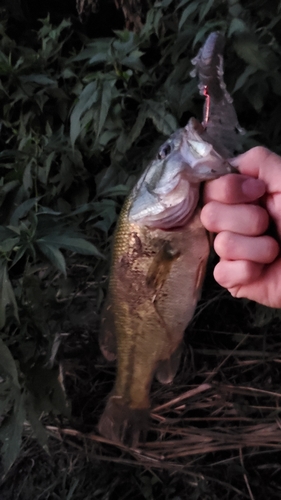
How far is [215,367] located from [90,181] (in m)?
0.79

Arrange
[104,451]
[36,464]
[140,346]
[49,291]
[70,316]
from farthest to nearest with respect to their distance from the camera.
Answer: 1. [36,464]
2. [104,451]
3. [70,316]
4. [49,291]
5. [140,346]

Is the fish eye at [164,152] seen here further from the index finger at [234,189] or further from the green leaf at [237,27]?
the green leaf at [237,27]

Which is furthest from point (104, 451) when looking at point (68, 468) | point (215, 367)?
point (215, 367)

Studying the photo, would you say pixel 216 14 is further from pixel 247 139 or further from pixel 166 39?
pixel 247 139

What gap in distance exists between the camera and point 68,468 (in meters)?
1.74

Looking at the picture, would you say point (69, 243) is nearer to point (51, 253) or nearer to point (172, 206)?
point (51, 253)

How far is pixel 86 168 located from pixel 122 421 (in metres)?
0.85

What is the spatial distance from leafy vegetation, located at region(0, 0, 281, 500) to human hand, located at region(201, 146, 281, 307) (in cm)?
34

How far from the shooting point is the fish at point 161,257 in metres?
0.65

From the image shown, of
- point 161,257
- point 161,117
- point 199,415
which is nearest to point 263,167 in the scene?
point 161,257

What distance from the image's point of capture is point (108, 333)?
38.0 inches

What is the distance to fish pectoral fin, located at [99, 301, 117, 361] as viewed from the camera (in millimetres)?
932

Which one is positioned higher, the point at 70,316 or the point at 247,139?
the point at 247,139

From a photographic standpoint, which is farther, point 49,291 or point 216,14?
point 49,291
